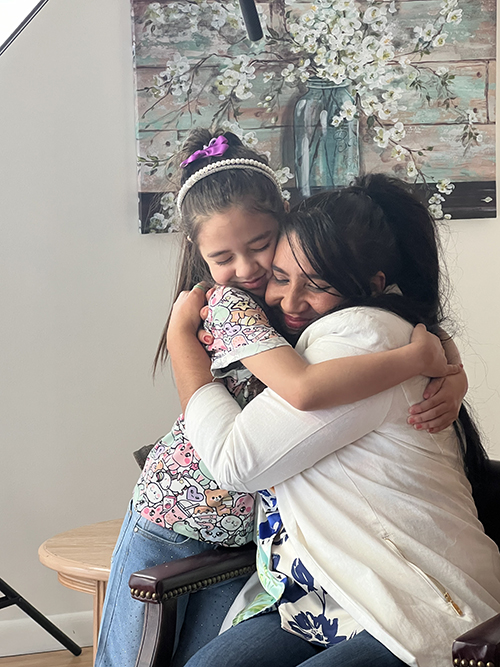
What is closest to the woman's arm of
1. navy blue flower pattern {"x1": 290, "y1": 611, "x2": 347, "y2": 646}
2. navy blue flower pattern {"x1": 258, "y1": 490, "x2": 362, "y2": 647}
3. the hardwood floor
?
navy blue flower pattern {"x1": 258, "y1": 490, "x2": 362, "y2": 647}

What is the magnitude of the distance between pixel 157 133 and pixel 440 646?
188 centimetres

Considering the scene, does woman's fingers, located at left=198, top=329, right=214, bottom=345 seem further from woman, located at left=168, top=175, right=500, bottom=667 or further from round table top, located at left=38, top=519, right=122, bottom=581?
round table top, located at left=38, top=519, right=122, bottom=581

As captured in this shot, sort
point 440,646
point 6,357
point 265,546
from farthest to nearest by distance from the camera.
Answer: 1. point 6,357
2. point 265,546
3. point 440,646

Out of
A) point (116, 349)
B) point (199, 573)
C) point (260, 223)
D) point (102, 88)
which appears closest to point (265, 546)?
point (199, 573)

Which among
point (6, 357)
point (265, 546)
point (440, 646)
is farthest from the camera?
point (6, 357)

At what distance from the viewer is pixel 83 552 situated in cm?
174

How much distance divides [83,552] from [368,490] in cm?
96

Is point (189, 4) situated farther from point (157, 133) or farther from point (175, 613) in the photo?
point (175, 613)

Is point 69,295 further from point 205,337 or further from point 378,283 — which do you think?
point 378,283

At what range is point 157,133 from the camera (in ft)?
7.78

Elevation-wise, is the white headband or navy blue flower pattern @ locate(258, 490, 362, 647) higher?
the white headband

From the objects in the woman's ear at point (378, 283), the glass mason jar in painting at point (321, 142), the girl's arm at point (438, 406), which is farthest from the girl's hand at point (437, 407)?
the glass mason jar in painting at point (321, 142)

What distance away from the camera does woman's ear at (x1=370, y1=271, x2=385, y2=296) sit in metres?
1.18

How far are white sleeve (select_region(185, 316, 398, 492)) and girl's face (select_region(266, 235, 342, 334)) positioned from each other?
9cm
